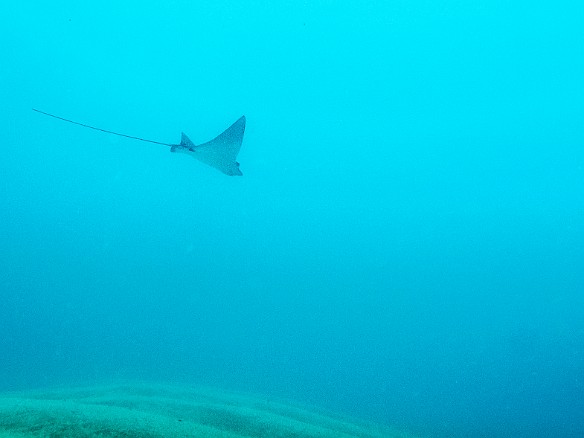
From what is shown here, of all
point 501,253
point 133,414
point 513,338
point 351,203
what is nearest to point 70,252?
point 351,203

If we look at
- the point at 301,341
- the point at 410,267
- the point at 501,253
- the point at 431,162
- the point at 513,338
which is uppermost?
the point at 431,162

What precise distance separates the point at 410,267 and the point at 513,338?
41.5 metres

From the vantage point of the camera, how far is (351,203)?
302 feet

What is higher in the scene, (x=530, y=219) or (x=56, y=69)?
(x=530, y=219)

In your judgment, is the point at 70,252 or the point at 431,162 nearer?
the point at 431,162

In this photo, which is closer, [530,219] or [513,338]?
[513,338]

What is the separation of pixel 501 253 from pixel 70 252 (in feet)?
331

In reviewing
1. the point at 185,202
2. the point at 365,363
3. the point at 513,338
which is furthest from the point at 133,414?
the point at 185,202

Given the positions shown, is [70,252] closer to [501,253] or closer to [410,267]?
[410,267]

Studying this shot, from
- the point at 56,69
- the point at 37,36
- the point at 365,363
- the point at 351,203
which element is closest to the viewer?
the point at 37,36

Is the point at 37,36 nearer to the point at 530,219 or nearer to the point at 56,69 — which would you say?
the point at 56,69

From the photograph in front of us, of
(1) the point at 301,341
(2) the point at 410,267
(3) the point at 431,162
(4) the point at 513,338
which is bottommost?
(1) the point at 301,341

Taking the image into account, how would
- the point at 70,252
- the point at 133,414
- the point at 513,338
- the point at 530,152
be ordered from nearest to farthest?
the point at 133,414 < the point at 513,338 < the point at 530,152 < the point at 70,252

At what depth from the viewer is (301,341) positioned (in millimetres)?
59938
